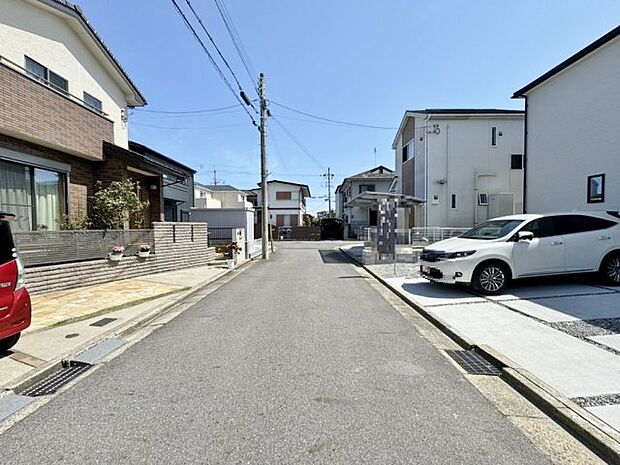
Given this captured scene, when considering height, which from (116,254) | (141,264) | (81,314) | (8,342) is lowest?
(81,314)

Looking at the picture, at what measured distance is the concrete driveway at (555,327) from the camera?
3414 mm

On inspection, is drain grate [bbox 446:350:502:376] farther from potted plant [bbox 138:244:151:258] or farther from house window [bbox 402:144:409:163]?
house window [bbox 402:144:409:163]

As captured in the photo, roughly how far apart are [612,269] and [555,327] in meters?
3.83

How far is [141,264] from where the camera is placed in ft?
34.0

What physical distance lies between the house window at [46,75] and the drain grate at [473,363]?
10.6 meters

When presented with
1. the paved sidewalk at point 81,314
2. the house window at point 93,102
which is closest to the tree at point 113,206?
the paved sidewalk at point 81,314

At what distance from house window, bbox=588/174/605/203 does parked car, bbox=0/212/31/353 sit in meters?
12.8

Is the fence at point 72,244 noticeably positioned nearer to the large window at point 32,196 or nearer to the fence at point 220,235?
the large window at point 32,196

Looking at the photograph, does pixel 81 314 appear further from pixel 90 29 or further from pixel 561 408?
pixel 90 29

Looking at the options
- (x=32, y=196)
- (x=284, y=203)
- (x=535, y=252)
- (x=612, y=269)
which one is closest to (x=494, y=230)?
(x=535, y=252)

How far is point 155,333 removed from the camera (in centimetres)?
538

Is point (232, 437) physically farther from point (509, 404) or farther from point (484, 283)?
point (484, 283)

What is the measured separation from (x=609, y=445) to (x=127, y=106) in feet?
54.8

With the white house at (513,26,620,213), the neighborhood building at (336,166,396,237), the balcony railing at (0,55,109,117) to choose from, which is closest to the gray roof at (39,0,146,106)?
the balcony railing at (0,55,109,117)
